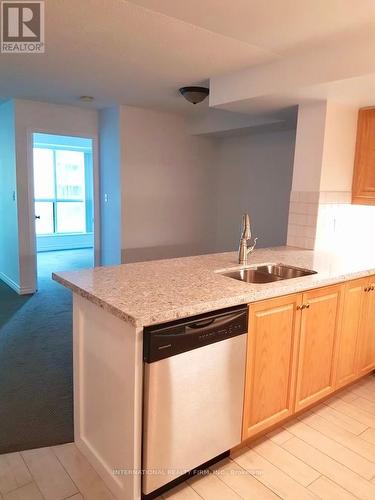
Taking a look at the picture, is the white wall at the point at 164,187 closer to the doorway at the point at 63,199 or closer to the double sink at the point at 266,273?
the double sink at the point at 266,273

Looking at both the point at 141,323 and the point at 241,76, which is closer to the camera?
the point at 141,323

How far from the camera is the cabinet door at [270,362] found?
6.14 feet

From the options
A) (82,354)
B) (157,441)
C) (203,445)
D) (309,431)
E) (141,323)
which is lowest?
(309,431)

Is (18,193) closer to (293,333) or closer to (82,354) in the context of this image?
(82,354)

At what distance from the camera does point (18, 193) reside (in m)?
4.46

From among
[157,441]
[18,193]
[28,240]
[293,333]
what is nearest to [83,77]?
[18,193]

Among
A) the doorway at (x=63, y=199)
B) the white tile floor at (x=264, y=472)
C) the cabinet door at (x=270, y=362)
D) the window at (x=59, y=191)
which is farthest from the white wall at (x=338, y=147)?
the window at (x=59, y=191)

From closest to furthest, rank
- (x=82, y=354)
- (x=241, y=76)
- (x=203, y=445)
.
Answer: (x=203, y=445), (x=82, y=354), (x=241, y=76)

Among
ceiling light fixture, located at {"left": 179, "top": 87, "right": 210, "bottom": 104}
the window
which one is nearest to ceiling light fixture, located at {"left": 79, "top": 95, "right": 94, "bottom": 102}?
ceiling light fixture, located at {"left": 179, "top": 87, "right": 210, "bottom": 104}

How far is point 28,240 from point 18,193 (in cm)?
58

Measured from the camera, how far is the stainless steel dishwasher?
4.95 ft

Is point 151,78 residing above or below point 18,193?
above

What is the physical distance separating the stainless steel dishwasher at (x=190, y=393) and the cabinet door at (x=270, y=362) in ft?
0.23

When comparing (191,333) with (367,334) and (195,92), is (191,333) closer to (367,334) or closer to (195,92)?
(367,334)
